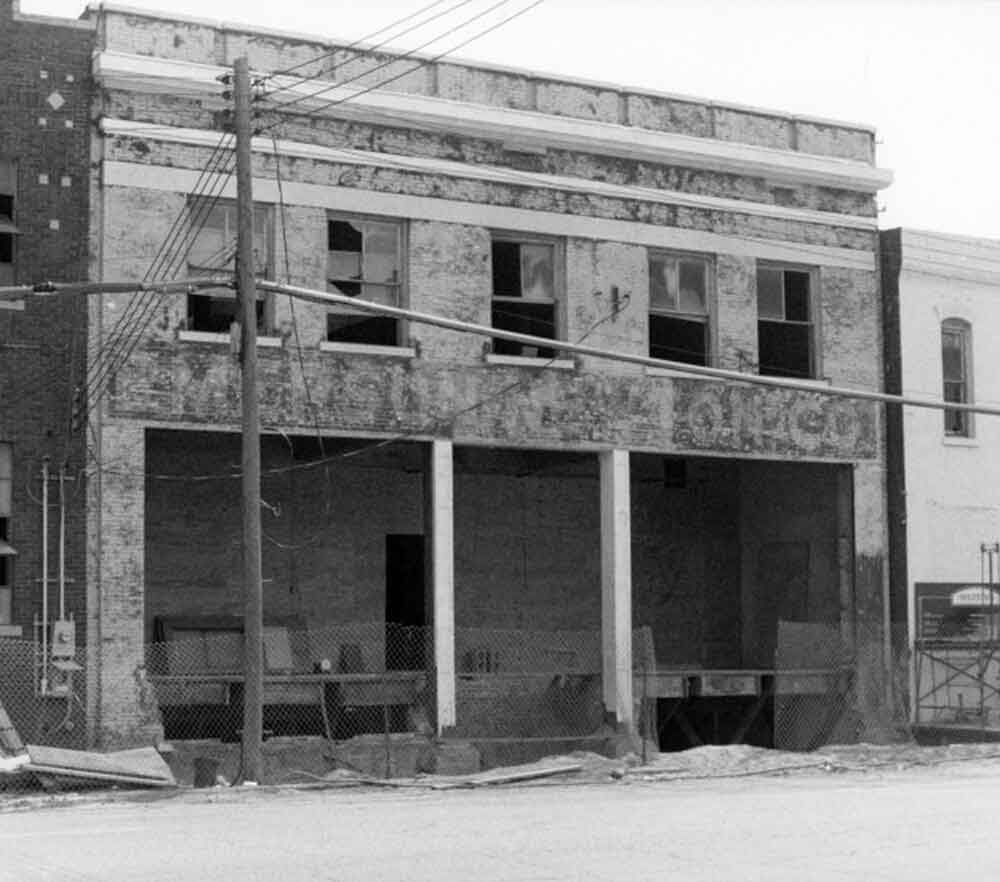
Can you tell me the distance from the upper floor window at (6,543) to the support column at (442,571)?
6437mm

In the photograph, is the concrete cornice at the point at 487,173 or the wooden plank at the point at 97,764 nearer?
the wooden plank at the point at 97,764

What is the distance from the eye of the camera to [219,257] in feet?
91.0

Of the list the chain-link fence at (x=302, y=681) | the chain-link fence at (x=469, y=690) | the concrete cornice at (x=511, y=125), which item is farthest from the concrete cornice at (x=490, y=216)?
the chain-link fence at (x=302, y=681)

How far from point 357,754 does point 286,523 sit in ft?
17.1

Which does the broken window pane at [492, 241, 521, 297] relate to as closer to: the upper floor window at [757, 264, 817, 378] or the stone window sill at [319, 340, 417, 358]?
the stone window sill at [319, 340, 417, 358]

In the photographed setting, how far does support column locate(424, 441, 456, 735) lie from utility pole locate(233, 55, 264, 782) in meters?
5.52

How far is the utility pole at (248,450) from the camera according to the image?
23.2 m

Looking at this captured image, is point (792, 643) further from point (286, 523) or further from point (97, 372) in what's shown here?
point (97, 372)

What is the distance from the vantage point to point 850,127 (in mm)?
34188

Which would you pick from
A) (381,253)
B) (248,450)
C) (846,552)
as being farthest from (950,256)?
(248,450)

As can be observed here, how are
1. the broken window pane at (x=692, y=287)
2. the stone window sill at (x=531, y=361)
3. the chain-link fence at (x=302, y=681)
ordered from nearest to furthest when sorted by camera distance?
the chain-link fence at (x=302, y=681) → the stone window sill at (x=531, y=361) → the broken window pane at (x=692, y=287)

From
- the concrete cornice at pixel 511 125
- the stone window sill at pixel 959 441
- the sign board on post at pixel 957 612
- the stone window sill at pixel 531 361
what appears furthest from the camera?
the stone window sill at pixel 959 441

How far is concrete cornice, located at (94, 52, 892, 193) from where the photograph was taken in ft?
88.7

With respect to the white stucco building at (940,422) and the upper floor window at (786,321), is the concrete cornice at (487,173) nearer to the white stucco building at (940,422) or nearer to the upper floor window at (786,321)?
the upper floor window at (786,321)
